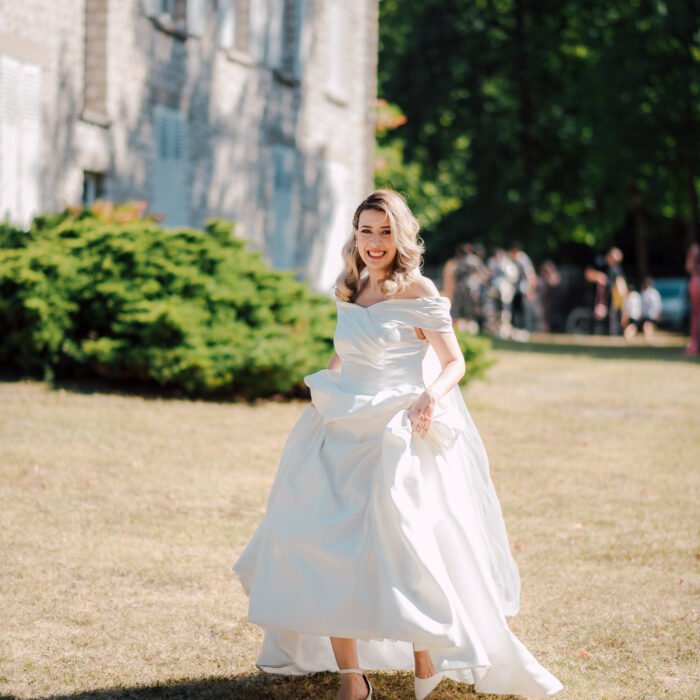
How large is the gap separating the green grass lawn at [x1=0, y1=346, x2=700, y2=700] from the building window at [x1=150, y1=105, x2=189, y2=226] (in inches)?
249

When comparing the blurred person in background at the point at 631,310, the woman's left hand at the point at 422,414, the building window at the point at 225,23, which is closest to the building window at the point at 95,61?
the building window at the point at 225,23

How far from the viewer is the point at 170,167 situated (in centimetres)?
1562

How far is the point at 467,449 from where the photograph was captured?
389 centimetres

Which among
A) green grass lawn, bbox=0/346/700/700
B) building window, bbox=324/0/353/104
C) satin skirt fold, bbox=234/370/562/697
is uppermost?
building window, bbox=324/0/353/104

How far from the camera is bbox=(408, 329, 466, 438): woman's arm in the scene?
359 centimetres

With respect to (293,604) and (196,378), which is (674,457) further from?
(293,604)

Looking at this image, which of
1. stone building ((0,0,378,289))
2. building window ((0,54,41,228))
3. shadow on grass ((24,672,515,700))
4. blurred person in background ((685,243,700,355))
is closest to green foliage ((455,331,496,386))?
stone building ((0,0,378,289))

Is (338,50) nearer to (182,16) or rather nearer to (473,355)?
(182,16)

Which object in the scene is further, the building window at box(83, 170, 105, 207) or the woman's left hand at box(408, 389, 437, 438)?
the building window at box(83, 170, 105, 207)

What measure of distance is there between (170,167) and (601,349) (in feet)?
29.8

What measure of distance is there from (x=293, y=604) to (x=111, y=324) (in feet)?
22.1

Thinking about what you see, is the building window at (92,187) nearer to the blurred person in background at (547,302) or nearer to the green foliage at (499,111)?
the blurred person in background at (547,302)

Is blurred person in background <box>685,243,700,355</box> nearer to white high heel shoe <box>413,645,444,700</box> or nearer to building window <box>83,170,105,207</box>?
building window <box>83,170,105,207</box>

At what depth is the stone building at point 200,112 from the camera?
1283cm
